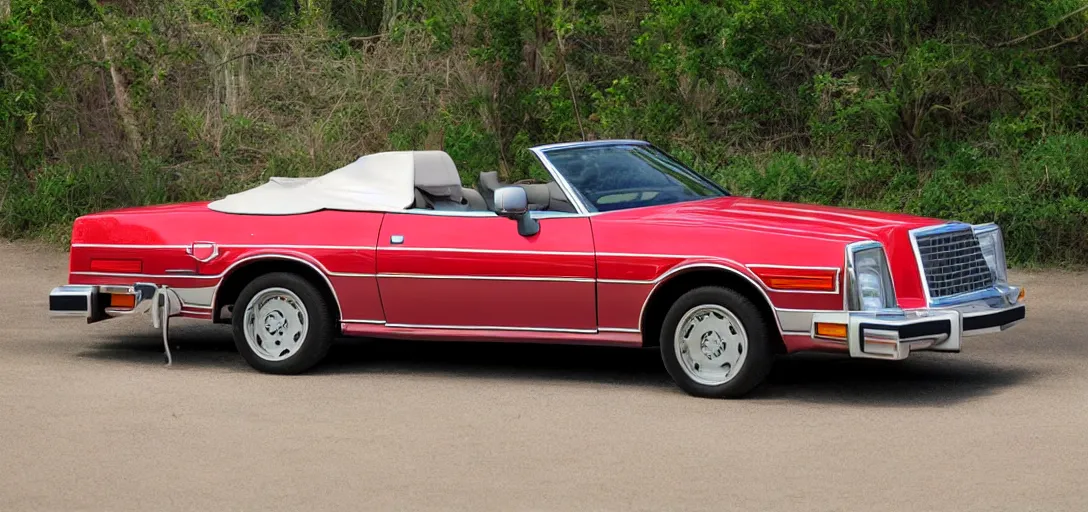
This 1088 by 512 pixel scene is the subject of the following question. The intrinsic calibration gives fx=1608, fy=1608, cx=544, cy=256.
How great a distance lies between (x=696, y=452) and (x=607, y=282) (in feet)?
5.86

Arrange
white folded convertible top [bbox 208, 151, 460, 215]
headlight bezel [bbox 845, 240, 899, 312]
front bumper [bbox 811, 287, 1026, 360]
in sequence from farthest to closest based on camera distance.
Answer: white folded convertible top [bbox 208, 151, 460, 215] → headlight bezel [bbox 845, 240, 899, 312] → front bumper [bbox 811, 287, 1026, 360]

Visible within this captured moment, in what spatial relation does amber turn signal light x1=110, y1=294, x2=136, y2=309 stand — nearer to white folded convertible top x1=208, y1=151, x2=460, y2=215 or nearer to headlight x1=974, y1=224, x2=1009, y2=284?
white folded convertible top x1=208, y1=151, x2=460, y2=215

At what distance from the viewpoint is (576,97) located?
19.4 meters

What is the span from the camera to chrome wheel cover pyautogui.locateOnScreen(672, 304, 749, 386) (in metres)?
8.62

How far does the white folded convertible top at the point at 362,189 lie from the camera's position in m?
9.67

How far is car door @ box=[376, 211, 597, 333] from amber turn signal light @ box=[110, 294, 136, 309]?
1.65 m

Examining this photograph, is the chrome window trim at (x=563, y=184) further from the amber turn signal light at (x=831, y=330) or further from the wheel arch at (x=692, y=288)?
the amber turn signal light at (x=831, y=330)

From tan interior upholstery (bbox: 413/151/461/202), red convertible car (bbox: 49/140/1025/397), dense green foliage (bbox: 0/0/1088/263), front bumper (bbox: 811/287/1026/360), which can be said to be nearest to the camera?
front bumper (bbox: 811/287/1026/360)

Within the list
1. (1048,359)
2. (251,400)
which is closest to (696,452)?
(251,400)

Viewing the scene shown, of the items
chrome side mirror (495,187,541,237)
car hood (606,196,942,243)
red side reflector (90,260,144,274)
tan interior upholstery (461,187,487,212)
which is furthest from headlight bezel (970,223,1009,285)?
red side reflector (90,260,144,274)

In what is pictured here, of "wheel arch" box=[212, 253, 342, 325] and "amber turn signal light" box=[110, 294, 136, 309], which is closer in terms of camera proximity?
"wheel arch" box=[212, 253, 342, 325]

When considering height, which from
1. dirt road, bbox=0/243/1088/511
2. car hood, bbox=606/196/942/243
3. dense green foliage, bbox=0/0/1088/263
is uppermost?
dense green foliage, bbox=0/0/1088/263

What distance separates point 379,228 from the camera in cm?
949

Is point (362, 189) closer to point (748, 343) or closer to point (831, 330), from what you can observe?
point (748, 343)
